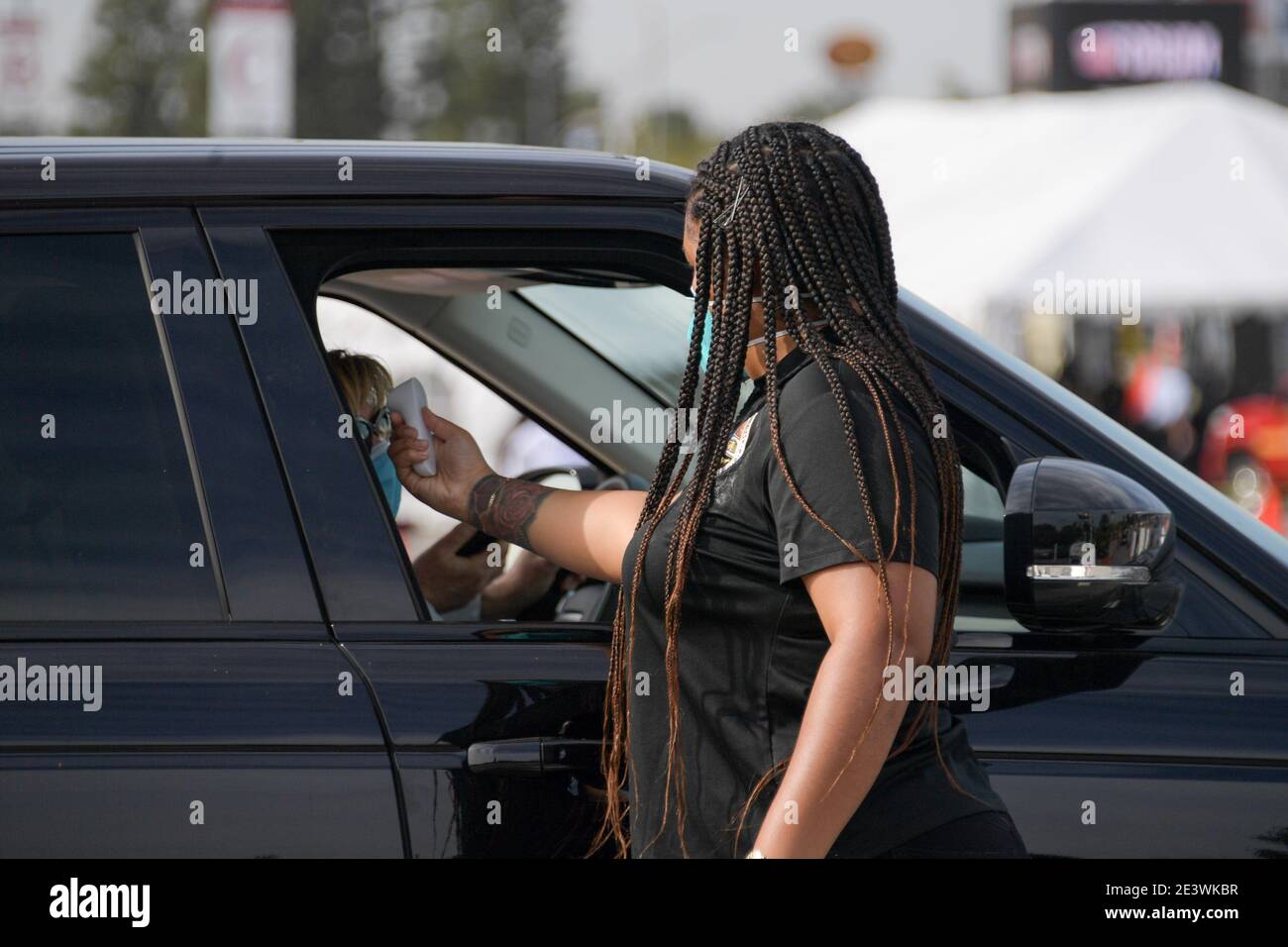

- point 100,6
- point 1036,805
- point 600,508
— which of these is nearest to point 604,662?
point 600,508

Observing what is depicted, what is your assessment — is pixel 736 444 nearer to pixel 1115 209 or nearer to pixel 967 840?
pixel 967 840

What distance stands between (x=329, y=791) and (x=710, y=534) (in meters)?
0.58

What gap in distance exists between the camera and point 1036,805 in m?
1.96

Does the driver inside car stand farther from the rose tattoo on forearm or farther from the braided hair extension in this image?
the braided hair extension

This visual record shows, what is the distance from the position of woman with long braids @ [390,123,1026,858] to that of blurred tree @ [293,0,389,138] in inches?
2712

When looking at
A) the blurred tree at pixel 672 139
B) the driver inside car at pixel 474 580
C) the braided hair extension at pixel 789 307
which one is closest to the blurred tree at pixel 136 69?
the blurred tree at pixel 672 139

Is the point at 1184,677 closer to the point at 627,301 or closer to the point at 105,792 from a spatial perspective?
the point at 627,301

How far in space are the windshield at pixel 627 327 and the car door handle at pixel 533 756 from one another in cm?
85

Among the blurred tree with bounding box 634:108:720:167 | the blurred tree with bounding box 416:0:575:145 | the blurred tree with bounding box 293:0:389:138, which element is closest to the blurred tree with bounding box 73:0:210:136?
the blurred tree with bounding box 293:0:389:138

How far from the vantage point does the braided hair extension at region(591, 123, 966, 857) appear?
1781mm

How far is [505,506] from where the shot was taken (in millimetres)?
2262

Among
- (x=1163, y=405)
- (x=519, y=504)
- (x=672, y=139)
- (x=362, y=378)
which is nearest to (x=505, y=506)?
(x=519, y=504)

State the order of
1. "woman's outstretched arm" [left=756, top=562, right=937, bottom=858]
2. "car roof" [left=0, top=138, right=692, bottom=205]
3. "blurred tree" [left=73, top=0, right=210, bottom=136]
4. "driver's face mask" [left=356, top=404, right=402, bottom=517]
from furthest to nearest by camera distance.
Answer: "blurred tree" [left=73, top=0, right=210, bottom=136] < "driver's face mask" [left=356, top=404, right=402, bottom=517] < "car roof" [left=0, top=138, right=692, bottom=205] < "woman's outstretched arm" [left=756, top=562, right=937, bottom=858]

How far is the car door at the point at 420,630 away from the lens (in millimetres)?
1916
